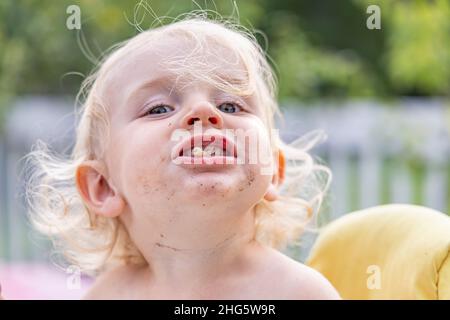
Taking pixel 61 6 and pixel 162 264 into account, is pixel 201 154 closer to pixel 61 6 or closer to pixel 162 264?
pixel 162 264

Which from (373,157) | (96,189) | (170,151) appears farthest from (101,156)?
(373,157)

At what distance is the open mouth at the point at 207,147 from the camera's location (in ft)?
2.68

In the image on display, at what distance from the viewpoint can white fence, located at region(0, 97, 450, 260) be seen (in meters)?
2.95

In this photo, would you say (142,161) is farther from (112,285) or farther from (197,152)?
(112,285)

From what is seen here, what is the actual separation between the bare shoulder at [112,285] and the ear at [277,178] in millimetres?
203

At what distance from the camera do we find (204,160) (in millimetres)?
807

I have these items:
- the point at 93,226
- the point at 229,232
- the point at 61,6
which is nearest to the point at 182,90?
the point at 229,232

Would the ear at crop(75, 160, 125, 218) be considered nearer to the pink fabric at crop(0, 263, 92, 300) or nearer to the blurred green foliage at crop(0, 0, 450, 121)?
the pink fabric at crop(0, 263, 92, 300)

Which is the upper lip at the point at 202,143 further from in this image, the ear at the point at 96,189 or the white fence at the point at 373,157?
the white fence at the point at 373,157

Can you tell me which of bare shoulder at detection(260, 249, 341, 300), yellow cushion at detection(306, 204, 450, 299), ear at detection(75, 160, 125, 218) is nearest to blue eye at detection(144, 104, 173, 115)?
ear at detection(75, 160, 125, 218)

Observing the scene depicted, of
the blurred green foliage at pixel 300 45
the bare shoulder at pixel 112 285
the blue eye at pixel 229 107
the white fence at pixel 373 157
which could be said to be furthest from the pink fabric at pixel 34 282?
the blue eye at pixel 229 107

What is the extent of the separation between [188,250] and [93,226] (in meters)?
0.21

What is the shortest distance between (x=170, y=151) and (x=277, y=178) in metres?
0.20

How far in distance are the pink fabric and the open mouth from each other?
126cm
